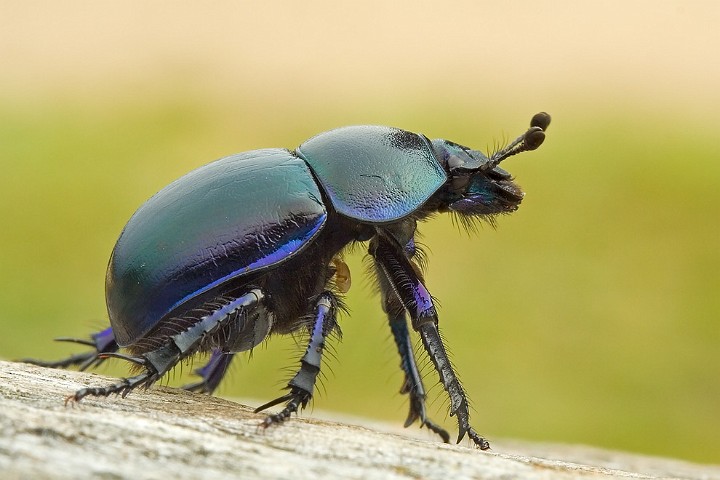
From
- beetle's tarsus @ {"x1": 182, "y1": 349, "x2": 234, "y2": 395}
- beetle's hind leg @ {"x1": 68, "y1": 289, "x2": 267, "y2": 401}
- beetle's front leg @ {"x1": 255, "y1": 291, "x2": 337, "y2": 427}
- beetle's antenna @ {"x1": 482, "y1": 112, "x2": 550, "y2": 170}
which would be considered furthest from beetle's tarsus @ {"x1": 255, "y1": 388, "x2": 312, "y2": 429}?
beetle's antenna @ {"x1": 482, "y1": 112, "x2": 550, "y2": 170}

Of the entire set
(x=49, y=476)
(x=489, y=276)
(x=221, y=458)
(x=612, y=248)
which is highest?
(x=612, y=248)

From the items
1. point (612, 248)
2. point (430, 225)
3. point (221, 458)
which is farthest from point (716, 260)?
point (221, 458)

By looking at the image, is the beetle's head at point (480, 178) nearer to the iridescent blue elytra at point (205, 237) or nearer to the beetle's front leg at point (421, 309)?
the beetle's front leg at point (421, 309)

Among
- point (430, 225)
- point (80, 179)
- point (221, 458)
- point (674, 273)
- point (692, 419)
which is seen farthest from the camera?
point (80, 179)

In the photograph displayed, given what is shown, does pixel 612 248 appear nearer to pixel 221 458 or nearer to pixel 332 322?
pixel 332 322

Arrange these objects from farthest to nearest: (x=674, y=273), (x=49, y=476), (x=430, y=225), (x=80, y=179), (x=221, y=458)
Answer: (x=80, y=179) < (x=430, y=225) < (x=674, y=273) < (x=221, y=458) < (x=49, y=476)

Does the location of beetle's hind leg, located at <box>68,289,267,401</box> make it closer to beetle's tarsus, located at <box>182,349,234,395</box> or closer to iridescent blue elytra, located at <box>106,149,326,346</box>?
iridescent blue elytra, located at <box>106,149,326,346</box>

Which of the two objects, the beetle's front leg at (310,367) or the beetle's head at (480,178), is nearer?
the beetle's front leg at (310,367)

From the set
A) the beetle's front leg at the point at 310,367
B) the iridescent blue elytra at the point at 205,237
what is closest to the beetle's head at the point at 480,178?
the iridescent blue elytra at the point at 205,237
